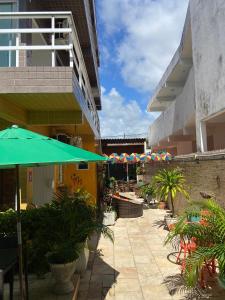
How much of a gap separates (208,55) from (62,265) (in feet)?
33.7

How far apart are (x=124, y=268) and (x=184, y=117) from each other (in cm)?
1220

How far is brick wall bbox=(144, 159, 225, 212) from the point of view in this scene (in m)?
9.09

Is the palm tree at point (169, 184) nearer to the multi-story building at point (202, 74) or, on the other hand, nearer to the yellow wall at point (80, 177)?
the multi-story building at point (202, 74)

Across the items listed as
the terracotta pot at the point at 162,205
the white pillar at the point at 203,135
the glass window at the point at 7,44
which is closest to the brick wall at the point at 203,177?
the white pillar at the point at 203,135

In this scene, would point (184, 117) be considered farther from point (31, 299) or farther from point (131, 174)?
point (131, 174)

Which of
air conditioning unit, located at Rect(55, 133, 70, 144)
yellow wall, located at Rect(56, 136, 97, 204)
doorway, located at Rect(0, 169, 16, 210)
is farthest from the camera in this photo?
yellow wall, located at Rect(56, 136, 97, 204)

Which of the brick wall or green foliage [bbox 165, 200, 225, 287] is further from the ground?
the brick wall

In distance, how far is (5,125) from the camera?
8031mm

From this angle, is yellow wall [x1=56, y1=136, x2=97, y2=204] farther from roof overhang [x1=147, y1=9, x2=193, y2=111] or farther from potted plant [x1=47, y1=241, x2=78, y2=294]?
roof overhang [x1=147, y1=9, x2=193, y2=111]

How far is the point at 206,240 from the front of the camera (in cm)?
525

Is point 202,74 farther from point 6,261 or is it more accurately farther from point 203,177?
point 6,261

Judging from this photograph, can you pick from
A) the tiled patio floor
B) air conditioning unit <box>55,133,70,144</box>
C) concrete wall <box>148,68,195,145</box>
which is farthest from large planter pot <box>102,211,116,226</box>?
concrete wall <box>148,68,195,145</box>

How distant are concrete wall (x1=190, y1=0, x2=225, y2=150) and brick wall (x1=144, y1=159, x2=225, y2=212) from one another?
2.18 meters

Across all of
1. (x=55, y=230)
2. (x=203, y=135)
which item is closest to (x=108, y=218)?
(x=203, y=135)
